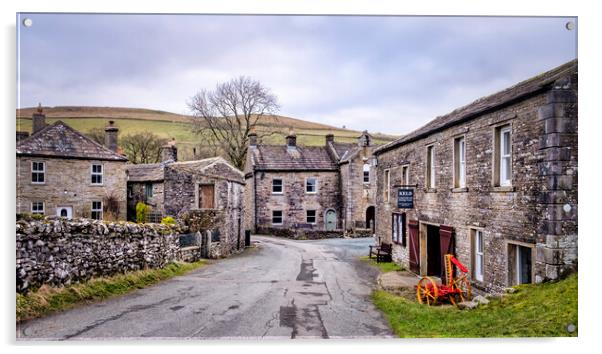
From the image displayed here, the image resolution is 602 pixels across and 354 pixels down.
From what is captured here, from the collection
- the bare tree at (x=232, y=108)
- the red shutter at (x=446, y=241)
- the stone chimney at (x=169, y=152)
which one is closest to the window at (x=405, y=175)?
the red shutter at (x=446, y=241)

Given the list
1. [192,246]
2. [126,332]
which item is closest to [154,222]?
[192,246]

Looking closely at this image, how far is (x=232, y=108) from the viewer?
7.31 meters

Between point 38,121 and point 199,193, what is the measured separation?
5515 millimetres

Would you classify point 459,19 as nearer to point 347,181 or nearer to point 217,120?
point 217,120

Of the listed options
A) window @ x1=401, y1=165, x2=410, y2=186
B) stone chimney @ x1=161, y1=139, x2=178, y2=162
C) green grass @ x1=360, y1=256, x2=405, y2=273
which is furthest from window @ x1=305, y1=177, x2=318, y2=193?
stone chimney @ x1=161, y1=139, x2=178, y2=162

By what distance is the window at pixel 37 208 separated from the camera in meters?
6.28

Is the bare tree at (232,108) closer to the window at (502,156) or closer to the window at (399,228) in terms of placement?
the window at (502,156)

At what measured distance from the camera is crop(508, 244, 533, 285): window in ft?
21.5

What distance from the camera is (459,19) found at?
661 centimetres

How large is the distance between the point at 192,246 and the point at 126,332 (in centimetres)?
417

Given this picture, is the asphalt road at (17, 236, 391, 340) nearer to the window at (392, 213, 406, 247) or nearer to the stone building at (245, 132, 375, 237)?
the window at (392, 213, 406, 247)

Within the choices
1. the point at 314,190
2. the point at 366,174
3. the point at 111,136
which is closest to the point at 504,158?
the point at 111,136

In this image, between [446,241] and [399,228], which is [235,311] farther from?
[399,228]

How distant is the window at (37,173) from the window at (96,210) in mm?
769
